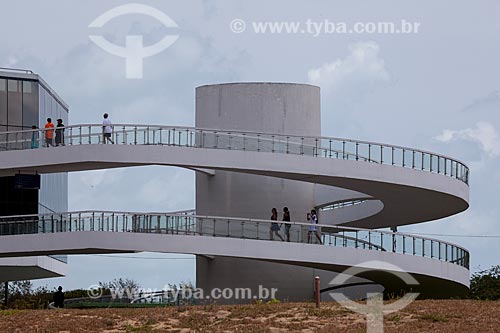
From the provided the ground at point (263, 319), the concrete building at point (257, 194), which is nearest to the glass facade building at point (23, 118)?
the concrete building at point (257, 194)

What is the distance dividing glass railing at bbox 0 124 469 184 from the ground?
1030 cm

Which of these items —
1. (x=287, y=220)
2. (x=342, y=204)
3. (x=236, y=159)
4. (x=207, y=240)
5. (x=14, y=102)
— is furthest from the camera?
(x=14, y=102)

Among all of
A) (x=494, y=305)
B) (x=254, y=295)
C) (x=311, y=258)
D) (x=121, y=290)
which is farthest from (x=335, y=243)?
(x=494, y=305)

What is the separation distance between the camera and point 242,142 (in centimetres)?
4700

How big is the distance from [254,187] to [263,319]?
15629 millimetres

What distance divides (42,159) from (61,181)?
22402 millimetres

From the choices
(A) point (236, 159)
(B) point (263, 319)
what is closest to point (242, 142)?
(A) point (236, 159)

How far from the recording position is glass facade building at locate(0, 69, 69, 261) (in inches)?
2475

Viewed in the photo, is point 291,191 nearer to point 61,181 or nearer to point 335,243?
point 335,243

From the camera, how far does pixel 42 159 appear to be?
4744 centimetres

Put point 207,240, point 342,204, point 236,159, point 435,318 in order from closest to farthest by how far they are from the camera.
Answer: point 435,318, point 207,240, point 236,159, point 342,204
